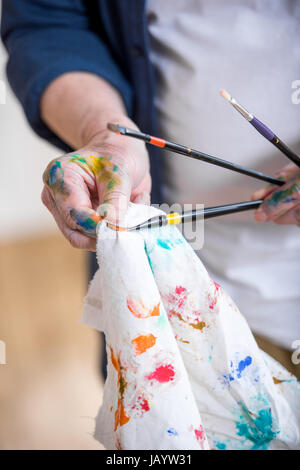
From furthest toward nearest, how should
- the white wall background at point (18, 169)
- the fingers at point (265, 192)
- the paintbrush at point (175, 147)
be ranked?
the white wall background at point (18, 169) < the fingers at point (265, 192) < the paintbrush at point (175, 147)

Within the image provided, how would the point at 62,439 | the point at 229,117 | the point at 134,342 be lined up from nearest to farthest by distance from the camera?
the point at 134,342, the point at 229,117, the point at 62,439

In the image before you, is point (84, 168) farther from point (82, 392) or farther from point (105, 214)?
point (82, 392)

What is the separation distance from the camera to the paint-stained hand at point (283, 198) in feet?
1.08

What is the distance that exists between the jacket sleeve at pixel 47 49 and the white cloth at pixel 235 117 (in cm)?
7

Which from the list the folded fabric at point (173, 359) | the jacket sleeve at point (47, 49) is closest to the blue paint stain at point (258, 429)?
the folded fabric at point (173, 359)

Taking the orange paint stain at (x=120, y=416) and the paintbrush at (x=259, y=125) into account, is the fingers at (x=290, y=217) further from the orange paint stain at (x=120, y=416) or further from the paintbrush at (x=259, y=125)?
A: the orange paint stain at (x=120, y=416)

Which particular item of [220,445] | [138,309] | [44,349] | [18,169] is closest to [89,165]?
[138,309]

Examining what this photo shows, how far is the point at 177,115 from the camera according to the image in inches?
16.3

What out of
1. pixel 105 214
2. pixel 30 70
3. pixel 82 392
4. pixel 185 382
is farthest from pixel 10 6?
pixel 82 392

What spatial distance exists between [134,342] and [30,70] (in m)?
0.32

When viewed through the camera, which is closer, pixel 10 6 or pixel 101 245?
pixel 101 245

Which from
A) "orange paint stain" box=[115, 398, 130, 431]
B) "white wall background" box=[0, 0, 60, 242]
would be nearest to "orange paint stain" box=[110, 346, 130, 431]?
"orange paint stain" box=[115, 398, 130, 431]

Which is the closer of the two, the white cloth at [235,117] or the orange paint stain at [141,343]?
the orange paint stain at [141,343]

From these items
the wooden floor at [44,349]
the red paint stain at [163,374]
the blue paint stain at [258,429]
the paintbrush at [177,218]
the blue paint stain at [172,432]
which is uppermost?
the paintbrush at [177,218]
